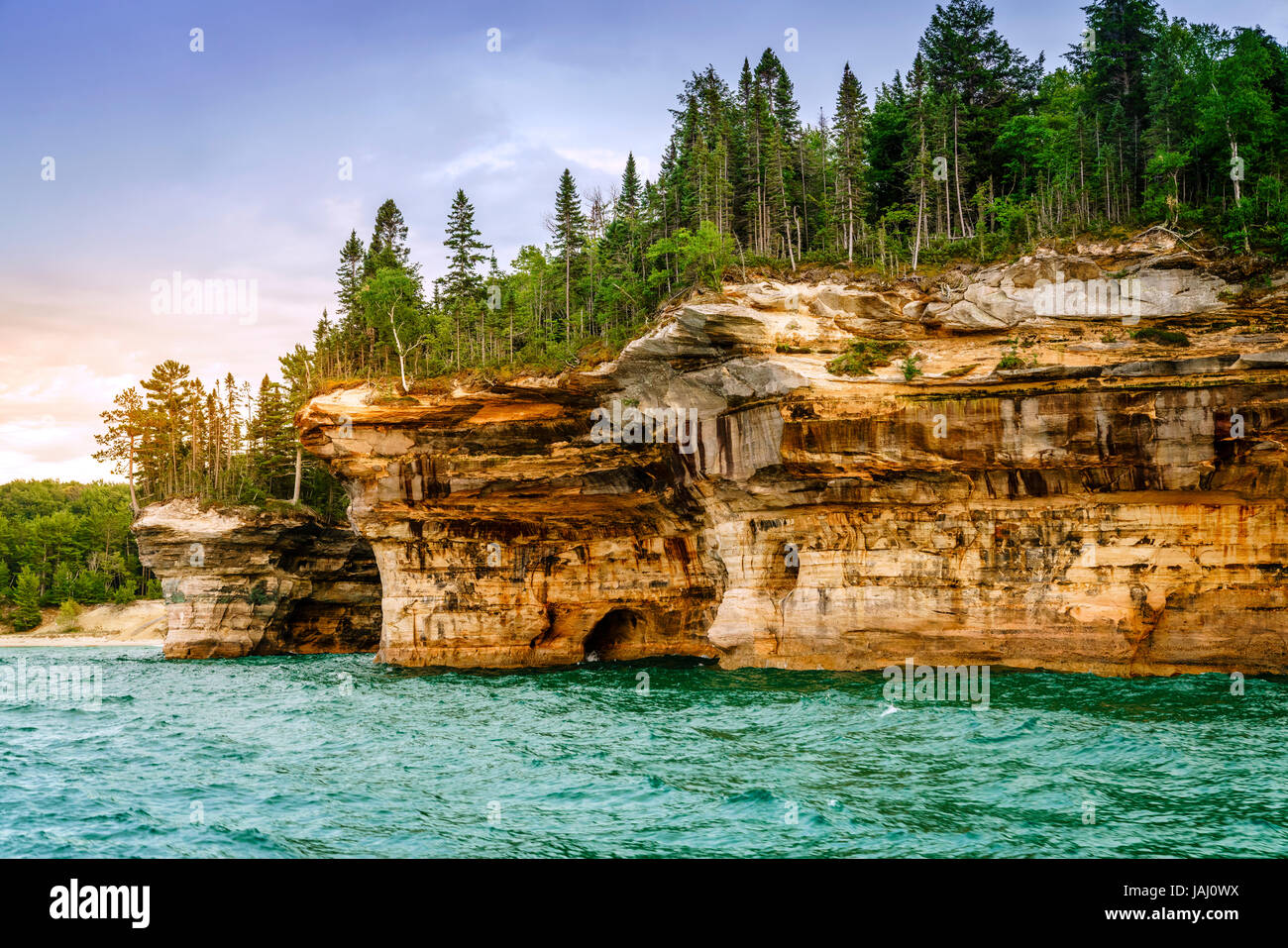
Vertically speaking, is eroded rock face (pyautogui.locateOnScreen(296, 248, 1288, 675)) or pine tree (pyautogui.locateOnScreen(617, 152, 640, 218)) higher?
pine tree (pyautogui.locateOnScreen(617, 152, 640, 218))

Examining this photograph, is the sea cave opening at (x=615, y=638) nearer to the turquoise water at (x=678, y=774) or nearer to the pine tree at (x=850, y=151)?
the turquoise water at (x=678, y=774)

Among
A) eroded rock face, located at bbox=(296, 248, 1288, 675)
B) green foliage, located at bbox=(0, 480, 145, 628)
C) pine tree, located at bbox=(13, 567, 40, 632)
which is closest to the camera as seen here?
eroded rock face, located at bbox=(296, 248, 1288, 675)

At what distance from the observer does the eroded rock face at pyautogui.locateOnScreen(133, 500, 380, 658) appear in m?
41.9

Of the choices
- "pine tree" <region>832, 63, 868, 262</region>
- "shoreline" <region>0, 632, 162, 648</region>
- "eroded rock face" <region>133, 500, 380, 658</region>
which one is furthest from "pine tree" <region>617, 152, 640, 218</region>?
"shoreline" <region>0, 632, 162, 648</region>

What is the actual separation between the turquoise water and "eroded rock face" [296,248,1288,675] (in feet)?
7.07

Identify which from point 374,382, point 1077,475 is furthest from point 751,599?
point 374,382

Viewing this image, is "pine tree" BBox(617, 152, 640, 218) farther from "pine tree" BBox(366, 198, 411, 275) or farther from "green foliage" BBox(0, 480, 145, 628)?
"green foliage" BBox(0, 480, 145, 628)

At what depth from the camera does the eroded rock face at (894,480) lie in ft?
71.0

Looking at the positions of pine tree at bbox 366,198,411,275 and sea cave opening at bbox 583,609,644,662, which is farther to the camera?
pine tree at bbox 366,198,411,275

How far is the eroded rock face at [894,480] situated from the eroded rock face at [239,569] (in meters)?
12.9

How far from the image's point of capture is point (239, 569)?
141 ft

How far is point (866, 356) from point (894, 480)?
3964mm
